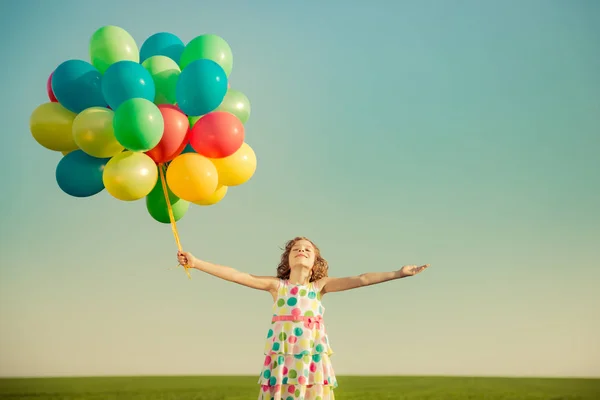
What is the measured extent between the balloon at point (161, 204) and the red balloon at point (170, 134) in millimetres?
299

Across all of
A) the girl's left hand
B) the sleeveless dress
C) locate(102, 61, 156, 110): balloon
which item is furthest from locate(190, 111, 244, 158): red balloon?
the girl's left hand

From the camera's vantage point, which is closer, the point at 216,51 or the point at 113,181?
the point at 113,181

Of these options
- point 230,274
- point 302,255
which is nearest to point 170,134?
point 230,274

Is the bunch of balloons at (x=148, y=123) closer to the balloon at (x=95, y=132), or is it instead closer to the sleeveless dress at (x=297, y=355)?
the balloon at (x=95, y=132)

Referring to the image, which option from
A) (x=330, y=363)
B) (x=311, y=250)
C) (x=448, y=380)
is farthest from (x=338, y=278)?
(x=448, y=380)

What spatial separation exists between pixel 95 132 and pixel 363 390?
23.3 ft

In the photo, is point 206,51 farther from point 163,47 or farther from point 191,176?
point 191,176

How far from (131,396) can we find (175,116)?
569cm

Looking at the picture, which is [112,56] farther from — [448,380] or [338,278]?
[448,380]

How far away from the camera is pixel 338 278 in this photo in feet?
16.4

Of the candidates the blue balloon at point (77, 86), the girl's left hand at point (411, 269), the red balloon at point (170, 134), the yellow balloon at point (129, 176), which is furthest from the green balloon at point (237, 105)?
the girl's left hand at point (411, 269)

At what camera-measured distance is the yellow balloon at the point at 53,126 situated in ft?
15.6

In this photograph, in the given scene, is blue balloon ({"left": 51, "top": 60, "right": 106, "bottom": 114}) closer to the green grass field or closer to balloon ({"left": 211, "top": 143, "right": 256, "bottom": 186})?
balloon ({"left": 211, "top": 143, "right": 256, "bottom": 186})

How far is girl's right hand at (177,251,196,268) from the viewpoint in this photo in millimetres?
4570
